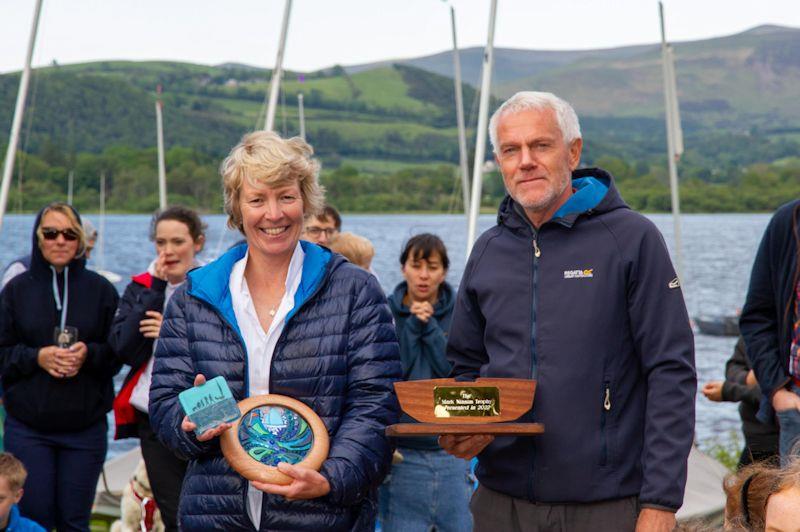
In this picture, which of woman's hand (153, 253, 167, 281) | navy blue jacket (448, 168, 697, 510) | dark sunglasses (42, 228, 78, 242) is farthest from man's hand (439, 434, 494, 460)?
dark sunglasses (42, 228, 78, 242)

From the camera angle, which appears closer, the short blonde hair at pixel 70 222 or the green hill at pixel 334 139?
the short blonde hair at pixel 70 222

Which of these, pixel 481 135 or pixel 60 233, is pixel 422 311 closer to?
pixel 60 233

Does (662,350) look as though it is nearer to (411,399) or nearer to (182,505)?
(411,399)

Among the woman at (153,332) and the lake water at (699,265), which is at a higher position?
the woman at (153,332)

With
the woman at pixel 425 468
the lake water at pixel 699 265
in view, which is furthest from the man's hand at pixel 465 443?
the lake water at pixel 699 265

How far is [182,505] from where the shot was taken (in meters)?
3.21

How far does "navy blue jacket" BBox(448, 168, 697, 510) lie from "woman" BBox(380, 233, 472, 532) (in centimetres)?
188

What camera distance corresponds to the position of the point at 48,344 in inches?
215

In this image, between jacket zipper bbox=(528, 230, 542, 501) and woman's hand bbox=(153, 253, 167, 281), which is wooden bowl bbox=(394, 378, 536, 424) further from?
woman's hand bbox=(153, 253, 167, 281)

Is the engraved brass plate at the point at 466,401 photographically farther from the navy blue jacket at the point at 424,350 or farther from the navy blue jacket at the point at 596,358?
the navy blue jacket at the point at 424,350

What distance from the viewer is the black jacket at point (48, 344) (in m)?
5.37

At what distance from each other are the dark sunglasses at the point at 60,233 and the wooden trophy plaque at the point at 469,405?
9.73 ft

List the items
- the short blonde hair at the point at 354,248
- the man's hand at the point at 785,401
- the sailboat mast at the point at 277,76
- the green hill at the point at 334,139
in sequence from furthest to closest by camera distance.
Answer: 1. the green hill at the point at 334,139
2. the sailboat mast at the point at 277,76
3. the short blonde hair at the point at 354,248
4. the man's hand at the point at 785,401

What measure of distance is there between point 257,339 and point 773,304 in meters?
1.92
